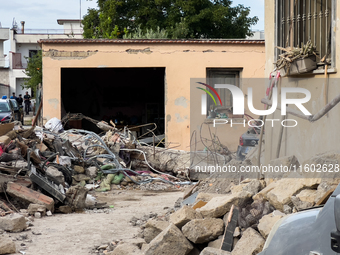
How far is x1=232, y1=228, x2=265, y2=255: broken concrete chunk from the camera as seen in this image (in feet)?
15.3

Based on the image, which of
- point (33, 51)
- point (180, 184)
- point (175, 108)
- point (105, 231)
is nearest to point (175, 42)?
point (175, 108)

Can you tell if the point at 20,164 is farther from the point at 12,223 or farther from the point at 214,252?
the point at 214,252

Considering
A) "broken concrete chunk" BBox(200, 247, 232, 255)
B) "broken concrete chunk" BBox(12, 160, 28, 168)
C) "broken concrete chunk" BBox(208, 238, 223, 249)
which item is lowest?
"broken concrete chunk" BBox(208, 238, 223, 249)

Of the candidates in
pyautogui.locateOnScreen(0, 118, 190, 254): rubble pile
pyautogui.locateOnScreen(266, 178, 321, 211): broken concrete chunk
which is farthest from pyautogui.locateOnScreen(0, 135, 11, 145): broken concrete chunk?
pyautogui.locateOnScreen(266, 178, 321, 211): broken concrete chunk

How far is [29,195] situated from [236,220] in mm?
4299

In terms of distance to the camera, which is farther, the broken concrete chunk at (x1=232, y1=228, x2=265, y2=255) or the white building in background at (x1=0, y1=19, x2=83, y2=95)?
the white building in background at (x1=0, y1=19, x2=83, y2=95)

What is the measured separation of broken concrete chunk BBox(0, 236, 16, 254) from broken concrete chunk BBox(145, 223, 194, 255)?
1.84m

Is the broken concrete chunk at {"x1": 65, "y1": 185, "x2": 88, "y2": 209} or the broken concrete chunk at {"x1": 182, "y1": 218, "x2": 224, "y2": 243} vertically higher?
the broken concrete chunk at {"x1": 182, "y1": 218, "x2": 224, "y2": 243}

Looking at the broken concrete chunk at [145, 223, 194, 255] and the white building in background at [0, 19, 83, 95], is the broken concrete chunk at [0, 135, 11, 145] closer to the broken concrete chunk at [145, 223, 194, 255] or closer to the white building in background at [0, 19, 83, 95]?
the broken concrete chunk at [145, 223, 194, 255]

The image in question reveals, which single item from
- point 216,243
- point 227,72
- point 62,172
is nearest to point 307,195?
point 216,243

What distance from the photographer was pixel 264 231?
480 centimetres

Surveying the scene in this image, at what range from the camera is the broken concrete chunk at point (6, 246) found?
5.68m

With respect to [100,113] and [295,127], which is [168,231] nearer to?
[295,127]

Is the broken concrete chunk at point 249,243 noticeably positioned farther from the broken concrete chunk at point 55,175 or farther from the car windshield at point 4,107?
the car windshield at point 4,107
